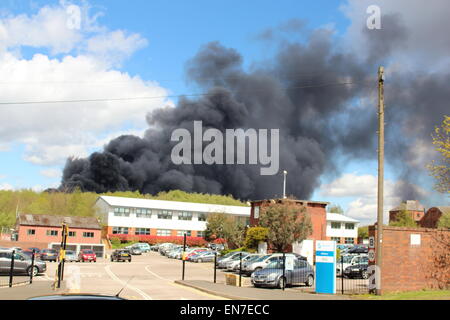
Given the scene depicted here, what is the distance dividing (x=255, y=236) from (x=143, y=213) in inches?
1788

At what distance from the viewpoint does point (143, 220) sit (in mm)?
86688

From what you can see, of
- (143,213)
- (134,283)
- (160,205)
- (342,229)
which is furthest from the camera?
(342,229)

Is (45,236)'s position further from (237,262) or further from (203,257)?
(237,262)

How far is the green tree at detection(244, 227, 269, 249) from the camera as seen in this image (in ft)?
149

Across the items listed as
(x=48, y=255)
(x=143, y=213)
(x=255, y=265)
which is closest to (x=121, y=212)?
(x=143, y=213)

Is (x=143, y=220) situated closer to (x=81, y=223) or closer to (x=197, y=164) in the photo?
(x=81, y=223)

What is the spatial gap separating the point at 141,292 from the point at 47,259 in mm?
33774

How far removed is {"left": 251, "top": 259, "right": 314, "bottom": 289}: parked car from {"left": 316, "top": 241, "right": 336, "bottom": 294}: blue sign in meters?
1.82

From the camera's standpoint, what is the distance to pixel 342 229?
9362 centimetres

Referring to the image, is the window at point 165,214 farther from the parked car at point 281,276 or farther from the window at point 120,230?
the parked car at point 281,276

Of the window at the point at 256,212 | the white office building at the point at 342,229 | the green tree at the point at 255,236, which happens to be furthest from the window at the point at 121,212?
the green tree at the point at 255,236

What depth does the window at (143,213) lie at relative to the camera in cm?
8669

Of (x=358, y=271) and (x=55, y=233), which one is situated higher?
(x=358, y=271)
